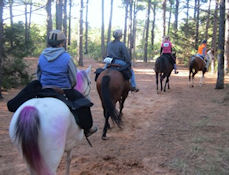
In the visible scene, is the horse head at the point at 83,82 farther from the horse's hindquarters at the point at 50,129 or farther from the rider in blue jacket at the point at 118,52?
the rider in blue jacket at the point at 118,52

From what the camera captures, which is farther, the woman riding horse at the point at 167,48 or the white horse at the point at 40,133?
the woman riding horse at the point at 167,48

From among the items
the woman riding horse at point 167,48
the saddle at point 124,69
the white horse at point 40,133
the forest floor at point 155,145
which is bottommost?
the forest floor at point 155,145

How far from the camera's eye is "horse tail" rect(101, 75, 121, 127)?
540 centimetres

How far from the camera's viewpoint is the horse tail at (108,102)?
213 inches

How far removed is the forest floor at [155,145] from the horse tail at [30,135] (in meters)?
1.68

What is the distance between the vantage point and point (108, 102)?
545 centimetres

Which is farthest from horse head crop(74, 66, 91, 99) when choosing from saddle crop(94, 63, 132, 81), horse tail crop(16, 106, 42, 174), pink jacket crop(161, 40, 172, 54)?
pink jacket crop(161, 40, 172, 54)

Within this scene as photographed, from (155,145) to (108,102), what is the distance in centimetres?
139

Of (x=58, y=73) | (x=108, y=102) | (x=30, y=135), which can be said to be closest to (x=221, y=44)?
(x=108, y=102)

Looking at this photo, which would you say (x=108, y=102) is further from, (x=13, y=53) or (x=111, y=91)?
(x=13, y=53)

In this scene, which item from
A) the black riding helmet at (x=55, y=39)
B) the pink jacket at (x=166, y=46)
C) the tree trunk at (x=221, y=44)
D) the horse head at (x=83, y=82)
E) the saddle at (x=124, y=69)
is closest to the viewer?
the black riding helmet at (x=55, y=39)

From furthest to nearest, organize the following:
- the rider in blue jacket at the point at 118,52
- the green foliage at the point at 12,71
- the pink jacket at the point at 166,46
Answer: the pink jacket at the point at 166,46 → the green foliage at the point at 12,71 → the rider in blue jacket at the point at 118,52

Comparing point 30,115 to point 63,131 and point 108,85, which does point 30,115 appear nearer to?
point 63,131

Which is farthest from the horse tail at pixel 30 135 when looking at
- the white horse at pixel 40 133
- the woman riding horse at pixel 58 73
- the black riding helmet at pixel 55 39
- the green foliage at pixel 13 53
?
the green foliage at pixel 13 53
